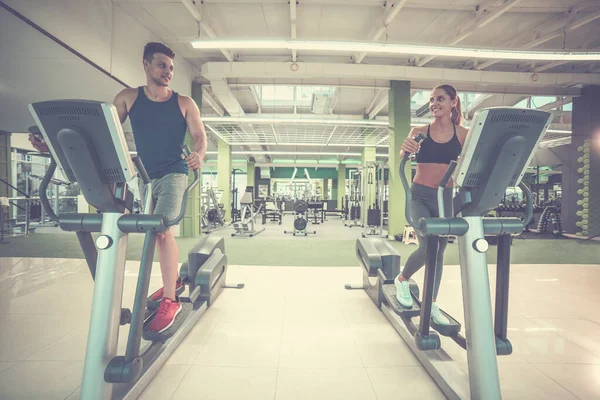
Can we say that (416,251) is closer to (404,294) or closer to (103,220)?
(404,294)

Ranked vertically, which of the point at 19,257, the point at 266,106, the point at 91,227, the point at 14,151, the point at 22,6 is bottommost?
the point at 19,257

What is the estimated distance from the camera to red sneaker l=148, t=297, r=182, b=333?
1512 millimetres

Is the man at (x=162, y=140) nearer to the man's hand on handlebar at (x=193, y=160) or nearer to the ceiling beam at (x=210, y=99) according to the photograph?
the man's hand on handlebar at (x=193, y=160)

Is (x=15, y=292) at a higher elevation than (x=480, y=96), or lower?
lower

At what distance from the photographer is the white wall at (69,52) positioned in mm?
3199

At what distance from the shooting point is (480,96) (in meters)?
8.04

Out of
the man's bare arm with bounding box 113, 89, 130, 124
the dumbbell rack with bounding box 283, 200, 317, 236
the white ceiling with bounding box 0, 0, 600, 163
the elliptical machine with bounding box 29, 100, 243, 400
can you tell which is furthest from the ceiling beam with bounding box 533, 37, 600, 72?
the elliptical machine with bounding box 29, 100, 243, 400

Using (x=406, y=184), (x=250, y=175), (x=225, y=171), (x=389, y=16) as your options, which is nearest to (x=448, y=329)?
(x=406, y=184)

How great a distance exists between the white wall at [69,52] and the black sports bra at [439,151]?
156 inches

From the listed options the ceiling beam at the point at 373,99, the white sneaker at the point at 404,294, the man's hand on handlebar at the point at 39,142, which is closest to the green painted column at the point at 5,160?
the man's hand on handlebar at the point at 39,142

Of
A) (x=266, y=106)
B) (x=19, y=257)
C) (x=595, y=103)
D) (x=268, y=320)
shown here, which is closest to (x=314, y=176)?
(x=266, y=106)

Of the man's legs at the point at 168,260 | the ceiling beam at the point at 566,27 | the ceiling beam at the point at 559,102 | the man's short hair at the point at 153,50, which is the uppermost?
the ceiling beam at the point at 566,27

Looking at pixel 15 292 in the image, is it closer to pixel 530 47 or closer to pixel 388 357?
pixel 388 357

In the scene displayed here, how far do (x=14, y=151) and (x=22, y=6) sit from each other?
8.51 m
